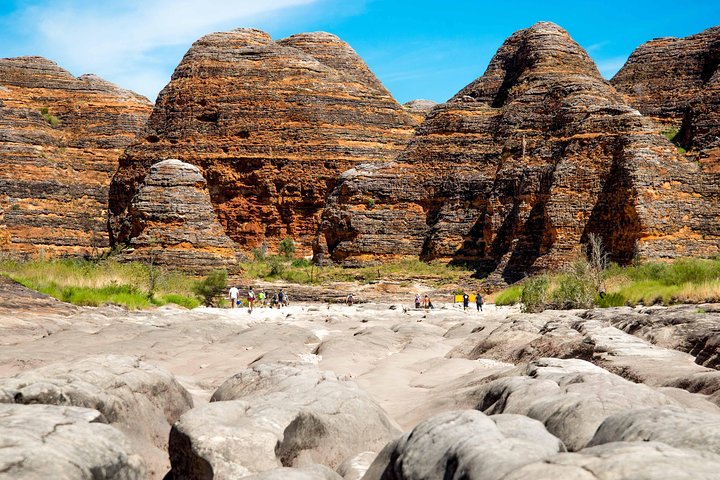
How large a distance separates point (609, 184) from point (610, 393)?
30.9 meters

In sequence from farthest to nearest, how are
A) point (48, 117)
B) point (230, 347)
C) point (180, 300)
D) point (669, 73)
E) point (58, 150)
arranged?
point (48, 117) → point (58, 150) → point (669, 73) → point (180, 300) → point (230, 347)

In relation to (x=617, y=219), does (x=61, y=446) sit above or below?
below

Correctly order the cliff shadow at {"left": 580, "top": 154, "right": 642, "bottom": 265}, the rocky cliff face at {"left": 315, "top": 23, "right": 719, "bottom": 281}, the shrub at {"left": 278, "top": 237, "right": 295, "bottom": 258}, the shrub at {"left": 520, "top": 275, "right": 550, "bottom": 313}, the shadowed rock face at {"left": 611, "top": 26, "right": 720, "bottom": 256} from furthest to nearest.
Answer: the shrub at {"left": 278, "top": 237, "right": 295, "bottom": 258}, the shadowed rock face at {"left": 611, "top": 26, "right": 720, "bottom": 256}, the rocky cliff face at {"left": 315, "top": 23, "right": 719, "bottom": 281}, the cliff shadow at {"left": 580, "top": 154, "right": 642, "bottom": 265}, the shrub at {"left": 520, "top": 275, "right": 550, "bottom": 313}

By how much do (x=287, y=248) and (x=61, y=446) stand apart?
48.0 meters

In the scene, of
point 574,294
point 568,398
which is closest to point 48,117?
point 574,294

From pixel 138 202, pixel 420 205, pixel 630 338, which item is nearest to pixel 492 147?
pixel 420 205

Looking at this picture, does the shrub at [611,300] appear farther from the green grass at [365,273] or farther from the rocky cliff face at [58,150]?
the rocky cliff face at [58,150]

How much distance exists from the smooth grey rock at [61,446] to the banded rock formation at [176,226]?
31411mm

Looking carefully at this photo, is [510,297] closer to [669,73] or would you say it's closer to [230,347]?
[230,347]

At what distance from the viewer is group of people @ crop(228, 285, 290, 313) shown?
1323 inches

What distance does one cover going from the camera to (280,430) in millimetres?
7660

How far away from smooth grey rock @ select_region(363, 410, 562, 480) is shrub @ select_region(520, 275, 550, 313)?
805 inches

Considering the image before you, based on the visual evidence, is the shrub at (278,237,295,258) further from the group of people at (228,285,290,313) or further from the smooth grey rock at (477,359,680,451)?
the smooth grey rock at (477,359,680,451)

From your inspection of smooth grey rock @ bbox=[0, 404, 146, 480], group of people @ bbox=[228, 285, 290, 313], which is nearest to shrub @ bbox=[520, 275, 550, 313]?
group of people @ bbox=[228, 285, 290, 313]
